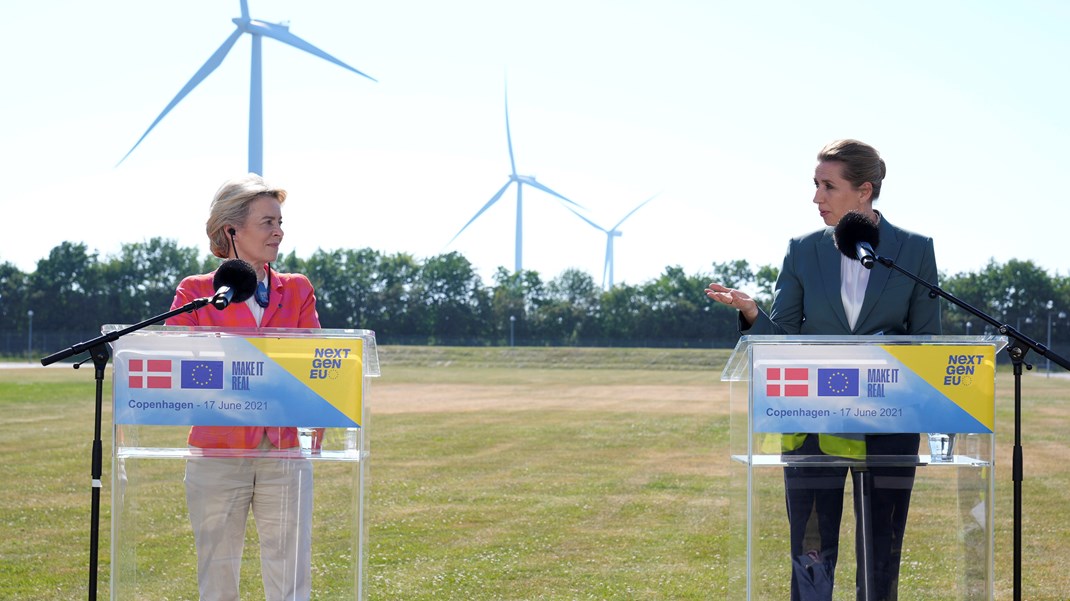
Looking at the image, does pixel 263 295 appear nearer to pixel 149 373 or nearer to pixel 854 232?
pixel 149 373

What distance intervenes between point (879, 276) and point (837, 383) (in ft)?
2.34

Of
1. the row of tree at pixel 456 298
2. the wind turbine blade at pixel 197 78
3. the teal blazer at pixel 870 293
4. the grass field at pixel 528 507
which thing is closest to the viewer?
the teal blazer at pixel 870 293

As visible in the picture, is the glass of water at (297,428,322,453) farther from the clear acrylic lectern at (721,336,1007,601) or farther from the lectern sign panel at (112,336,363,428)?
the clear acrylic lectern at (721,336,1007,601)

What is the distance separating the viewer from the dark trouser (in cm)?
440

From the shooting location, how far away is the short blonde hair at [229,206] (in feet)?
17.1

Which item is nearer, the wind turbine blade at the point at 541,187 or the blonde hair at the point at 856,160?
the blonde hair at the point at 856,160

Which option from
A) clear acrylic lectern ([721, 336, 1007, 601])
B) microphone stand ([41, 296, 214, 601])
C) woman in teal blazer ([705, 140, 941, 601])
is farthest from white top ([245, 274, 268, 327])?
clear acrylic lectern ([721, 336, 1007, 601])

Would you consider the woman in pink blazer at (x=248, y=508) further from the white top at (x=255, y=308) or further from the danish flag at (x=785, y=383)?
the danish flag at (x=785, y=383)

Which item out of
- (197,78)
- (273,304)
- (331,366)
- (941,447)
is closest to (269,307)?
(273,304)

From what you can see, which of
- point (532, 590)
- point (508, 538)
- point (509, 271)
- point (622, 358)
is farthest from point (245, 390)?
point (509, 271)

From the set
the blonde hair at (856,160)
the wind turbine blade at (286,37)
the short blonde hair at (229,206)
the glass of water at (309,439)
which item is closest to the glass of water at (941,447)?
the blonde hair at (856,160)

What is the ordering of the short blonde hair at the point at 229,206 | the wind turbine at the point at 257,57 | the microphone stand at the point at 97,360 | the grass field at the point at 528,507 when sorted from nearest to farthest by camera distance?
the microphone stand at the point at 97,360
the short blonde hair at the point at 229,206
the grass field at the point at 528,507
the wind turbine at the point at 257,57

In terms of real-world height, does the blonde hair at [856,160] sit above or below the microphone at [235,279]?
above

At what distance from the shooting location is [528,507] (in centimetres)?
1233
